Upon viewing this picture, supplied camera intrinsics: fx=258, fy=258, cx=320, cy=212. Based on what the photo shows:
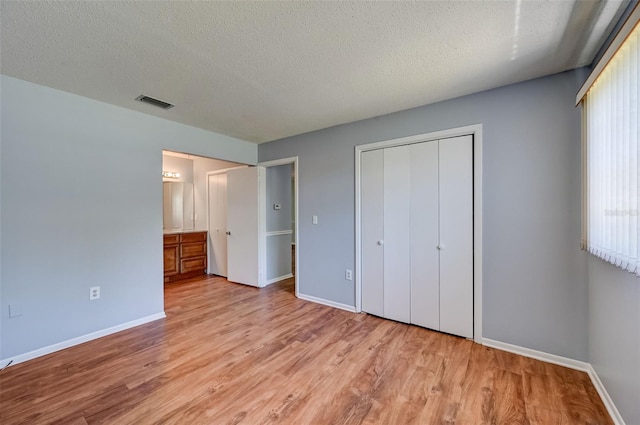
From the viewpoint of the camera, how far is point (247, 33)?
63.6 inches

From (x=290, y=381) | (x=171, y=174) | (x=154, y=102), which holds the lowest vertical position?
(x=290, y=381)

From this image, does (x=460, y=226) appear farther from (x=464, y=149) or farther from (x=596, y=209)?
(x=596, y=209)

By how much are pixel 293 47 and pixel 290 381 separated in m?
2.36

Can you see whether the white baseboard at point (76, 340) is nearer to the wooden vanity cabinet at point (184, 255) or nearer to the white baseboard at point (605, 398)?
the wooden vanity cabinet at point (184, 255)

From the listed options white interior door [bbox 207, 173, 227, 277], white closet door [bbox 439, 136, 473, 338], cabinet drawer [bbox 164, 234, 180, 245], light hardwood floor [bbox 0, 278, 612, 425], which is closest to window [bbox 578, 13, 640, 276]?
white closet door [bbox 439, 136, 473, 338]

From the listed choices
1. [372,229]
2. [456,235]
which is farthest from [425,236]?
[372,229]

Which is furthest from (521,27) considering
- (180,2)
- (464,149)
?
(180,2)

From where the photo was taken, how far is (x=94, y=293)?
2564 millimetres

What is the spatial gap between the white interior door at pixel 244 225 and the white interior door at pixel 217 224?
471mm

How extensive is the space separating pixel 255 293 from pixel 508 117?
148 inches

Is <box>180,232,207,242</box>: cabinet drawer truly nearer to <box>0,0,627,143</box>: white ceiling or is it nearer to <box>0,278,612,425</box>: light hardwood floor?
<box>0,278,612,425</box>: light hardwood floor

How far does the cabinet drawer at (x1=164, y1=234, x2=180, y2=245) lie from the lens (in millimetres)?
4574

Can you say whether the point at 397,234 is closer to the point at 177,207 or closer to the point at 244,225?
the point at 244,225

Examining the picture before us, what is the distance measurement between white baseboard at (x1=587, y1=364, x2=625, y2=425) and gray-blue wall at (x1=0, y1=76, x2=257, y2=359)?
12.8 ft
